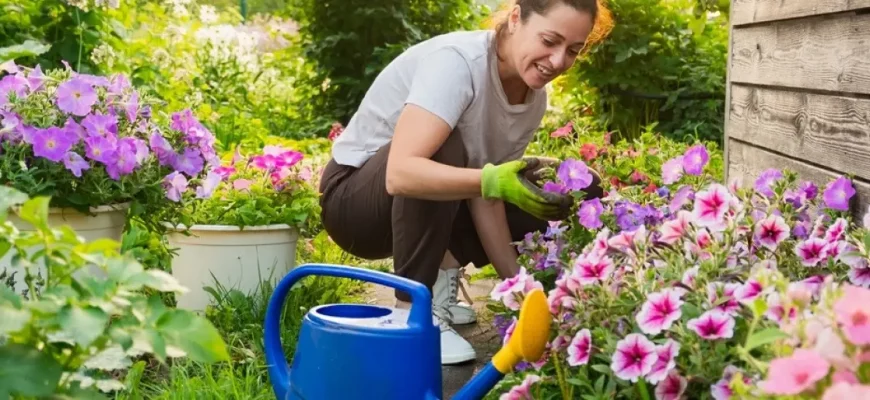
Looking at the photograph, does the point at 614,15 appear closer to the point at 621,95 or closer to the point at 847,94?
the point at 621,95

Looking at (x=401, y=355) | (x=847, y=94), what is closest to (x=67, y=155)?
(x=401, y=355)

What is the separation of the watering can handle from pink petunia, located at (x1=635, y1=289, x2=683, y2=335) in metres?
0.32

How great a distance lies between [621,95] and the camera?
4641 millimetres

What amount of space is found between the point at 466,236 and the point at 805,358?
75.9 inches

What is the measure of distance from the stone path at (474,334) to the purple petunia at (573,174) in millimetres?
451

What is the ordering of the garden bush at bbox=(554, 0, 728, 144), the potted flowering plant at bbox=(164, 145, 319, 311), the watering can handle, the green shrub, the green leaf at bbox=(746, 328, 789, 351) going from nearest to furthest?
the green leaf at bbox=(746, 328, 789, 351), the watering can handle, the potted flowering plant at bbox=(164, 145, 319, 311), the garden bush at bbox=(554, 0, 728, 144), the green shrub

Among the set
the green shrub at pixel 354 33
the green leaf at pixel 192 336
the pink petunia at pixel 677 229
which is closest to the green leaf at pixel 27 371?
the green leaf at pixel 192 336

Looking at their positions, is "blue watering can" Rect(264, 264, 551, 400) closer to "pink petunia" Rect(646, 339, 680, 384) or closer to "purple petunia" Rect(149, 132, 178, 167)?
"pink petunia" Rect(646, 339, 680, 384)

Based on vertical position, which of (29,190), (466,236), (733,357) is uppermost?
(29,190)

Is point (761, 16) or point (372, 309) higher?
point (761, 16)

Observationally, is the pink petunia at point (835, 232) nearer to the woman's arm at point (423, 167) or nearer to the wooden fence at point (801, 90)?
the wooden fence at point (801, 90)

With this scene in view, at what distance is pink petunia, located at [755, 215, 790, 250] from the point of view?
4.84ft

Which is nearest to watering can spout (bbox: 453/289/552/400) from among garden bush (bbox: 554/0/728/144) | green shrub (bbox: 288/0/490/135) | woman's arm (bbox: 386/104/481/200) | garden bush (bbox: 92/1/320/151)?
woman's arm (bbox: 386/104/481/200)

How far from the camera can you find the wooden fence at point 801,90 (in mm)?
1796
